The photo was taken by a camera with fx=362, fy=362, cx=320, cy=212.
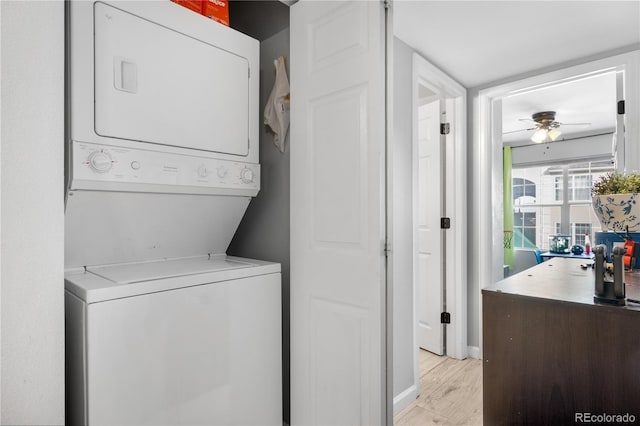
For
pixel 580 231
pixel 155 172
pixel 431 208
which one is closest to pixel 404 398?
pixel 431 208

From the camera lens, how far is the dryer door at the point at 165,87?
134cm

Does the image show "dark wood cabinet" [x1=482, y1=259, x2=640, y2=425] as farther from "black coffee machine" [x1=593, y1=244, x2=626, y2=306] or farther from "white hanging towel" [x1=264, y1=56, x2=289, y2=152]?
"white hanging towel" [x1=264, y1=56, x2=289, y2=152]

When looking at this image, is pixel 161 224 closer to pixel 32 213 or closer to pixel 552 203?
pixel 32 213

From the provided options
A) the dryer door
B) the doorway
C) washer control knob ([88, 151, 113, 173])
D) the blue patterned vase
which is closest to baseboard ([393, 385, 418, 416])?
the doorway

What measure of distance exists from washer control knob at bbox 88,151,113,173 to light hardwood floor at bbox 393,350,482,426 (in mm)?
2054

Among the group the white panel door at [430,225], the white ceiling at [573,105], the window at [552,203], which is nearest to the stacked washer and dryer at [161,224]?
the white panel door at [430,225]

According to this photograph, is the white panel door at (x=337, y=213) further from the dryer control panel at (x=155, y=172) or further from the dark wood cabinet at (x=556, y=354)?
the dark wood cabinet at (x=556, y=354)

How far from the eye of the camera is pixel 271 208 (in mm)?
1965

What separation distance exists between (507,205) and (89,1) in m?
6.57

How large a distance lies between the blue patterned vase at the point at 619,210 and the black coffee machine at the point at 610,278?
19 cm

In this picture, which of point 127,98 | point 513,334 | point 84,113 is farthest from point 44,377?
point 513,334

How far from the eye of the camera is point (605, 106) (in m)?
4.24

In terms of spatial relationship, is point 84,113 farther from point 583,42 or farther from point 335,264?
point 583,42

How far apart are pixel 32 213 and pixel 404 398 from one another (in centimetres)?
223
